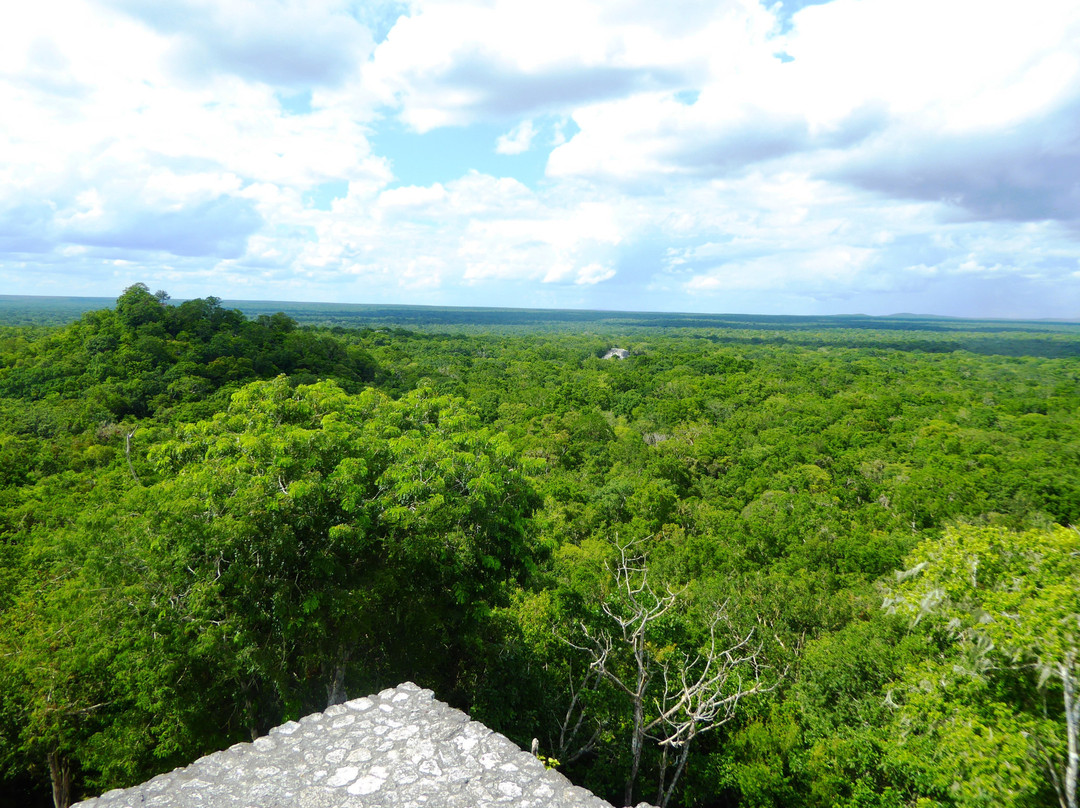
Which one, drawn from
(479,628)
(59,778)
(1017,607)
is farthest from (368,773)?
(1017,607)

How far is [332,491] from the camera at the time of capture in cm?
868

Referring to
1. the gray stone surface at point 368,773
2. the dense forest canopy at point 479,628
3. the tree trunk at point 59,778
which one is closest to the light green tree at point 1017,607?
the dense forest canopy at point 479,628

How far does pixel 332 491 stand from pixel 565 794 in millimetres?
5866

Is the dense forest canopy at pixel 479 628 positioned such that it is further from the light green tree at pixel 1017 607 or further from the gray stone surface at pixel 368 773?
the gray stone surface at pixel 368 773

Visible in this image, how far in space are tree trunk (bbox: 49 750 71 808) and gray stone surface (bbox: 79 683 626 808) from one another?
28.0 ft

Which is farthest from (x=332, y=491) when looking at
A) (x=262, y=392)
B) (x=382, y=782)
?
(x=382, y=782)

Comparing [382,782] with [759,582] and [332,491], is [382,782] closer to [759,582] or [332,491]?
[332,491]

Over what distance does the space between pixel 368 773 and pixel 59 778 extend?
1016cm

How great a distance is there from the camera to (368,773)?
14.1 feet

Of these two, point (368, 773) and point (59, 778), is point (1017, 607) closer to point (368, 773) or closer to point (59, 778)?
point (368, 773)

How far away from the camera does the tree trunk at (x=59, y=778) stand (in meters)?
9.88

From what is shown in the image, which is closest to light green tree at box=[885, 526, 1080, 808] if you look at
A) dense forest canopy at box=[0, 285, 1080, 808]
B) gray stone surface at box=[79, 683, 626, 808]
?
dense forest canopy at box=[0, 285, 1080, 808]

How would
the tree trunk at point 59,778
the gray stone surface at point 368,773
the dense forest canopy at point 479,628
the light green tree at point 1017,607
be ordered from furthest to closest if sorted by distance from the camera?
the tree trunk at point 59,778, the light green tree at point 1017,607, the dense forest canopy at point 479,628, the gray stone surface at point 368,773

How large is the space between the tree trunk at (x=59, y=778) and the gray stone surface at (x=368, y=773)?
8.55 m
